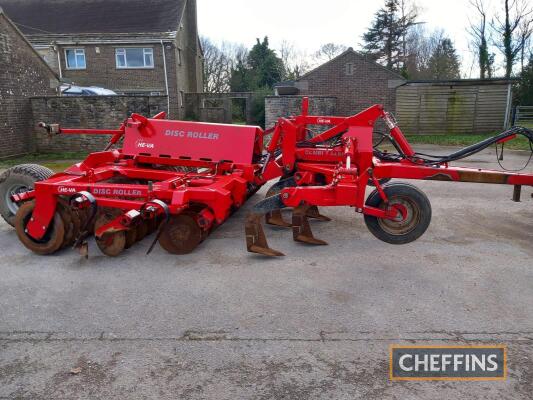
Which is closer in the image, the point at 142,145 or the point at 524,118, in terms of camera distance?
the point at 142,145

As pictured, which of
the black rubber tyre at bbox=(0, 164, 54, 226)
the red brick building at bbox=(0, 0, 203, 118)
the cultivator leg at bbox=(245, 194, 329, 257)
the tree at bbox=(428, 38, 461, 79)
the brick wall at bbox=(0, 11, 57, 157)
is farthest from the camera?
the tree at bbox=(428, 38, 461, 79)

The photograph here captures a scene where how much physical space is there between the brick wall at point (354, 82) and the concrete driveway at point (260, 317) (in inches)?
601

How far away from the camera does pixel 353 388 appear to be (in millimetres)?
2727

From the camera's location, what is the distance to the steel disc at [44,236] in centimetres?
496

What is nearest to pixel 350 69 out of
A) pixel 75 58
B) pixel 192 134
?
pixel 192 134

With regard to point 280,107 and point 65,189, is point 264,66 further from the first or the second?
point 65,189

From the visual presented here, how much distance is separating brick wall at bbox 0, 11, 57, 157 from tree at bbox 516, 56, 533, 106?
24374 millimetres

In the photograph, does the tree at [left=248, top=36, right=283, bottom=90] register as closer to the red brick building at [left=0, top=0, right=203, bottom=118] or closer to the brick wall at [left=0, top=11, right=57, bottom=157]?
the red brick building at [left=0, top=0, right=203, bottom=118]

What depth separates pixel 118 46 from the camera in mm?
24203

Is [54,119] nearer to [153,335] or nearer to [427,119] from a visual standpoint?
[153,335]

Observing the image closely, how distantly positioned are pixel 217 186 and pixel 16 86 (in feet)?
39.5

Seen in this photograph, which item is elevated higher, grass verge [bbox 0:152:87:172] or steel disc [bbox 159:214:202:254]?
grass verge [bbox 0:152:87:172]

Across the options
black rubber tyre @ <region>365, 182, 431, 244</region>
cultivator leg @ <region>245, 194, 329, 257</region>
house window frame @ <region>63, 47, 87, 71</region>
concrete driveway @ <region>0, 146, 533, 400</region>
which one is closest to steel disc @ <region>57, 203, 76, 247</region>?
concrete driveway @ <region>0, 146, 533, 400</region>

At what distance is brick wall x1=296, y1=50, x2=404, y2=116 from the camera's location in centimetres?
1975
